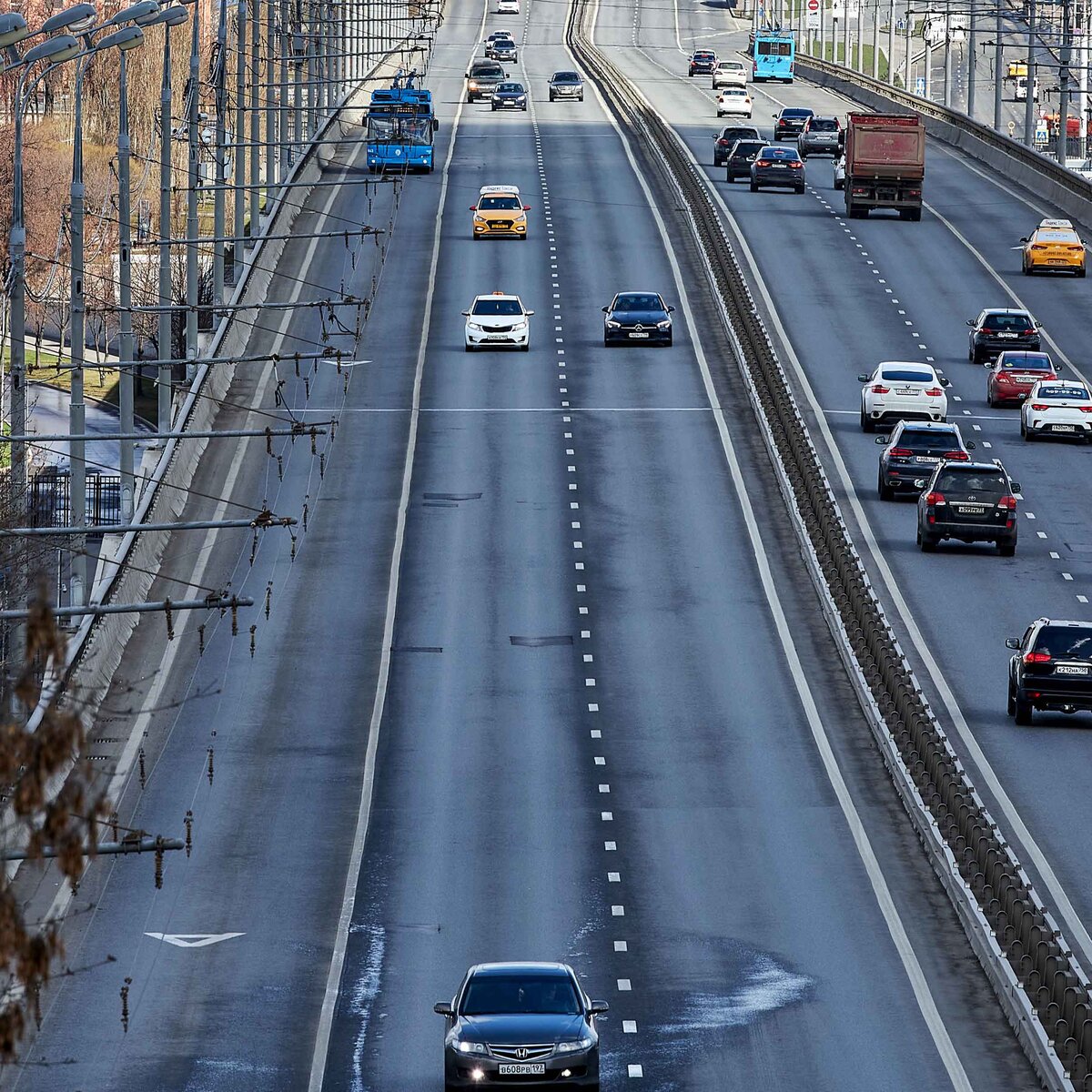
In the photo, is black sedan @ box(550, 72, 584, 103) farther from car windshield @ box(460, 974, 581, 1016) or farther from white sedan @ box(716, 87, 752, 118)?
car windshield @ box(460, 974, 581, 1016)

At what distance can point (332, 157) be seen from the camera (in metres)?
112

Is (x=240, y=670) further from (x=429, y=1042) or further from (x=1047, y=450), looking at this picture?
(x=1047, y=450)

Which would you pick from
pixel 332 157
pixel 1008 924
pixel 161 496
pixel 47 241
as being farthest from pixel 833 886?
pixel 47 241

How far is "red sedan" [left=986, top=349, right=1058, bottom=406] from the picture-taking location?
219 feet

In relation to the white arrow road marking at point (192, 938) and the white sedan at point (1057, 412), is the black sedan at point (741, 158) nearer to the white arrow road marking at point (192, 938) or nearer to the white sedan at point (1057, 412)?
the white sedan at point (1057, 412)

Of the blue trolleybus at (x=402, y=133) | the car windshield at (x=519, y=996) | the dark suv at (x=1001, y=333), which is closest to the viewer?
the car windshield at (x=519, y=996)

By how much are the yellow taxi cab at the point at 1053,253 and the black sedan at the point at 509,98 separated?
179 feet

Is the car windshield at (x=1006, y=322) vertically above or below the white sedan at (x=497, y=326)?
above

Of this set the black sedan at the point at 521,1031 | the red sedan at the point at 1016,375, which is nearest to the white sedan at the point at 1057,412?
the red sedan at the point at 1016,375

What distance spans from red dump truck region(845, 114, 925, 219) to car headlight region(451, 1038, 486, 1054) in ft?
231

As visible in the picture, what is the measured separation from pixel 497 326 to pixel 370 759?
3445cm

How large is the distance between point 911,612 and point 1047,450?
51.3 ft

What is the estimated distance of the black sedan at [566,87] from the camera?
142625 mm

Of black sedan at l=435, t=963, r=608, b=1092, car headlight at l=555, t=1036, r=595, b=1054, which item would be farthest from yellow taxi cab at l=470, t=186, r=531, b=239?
car headlight at l=555, t=1036, r=595, b=1054
